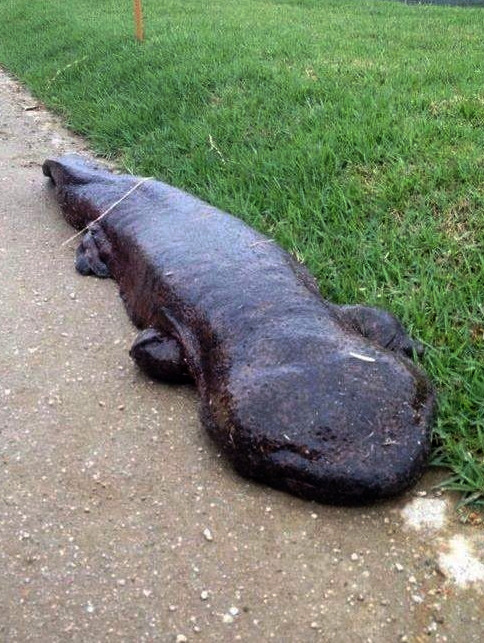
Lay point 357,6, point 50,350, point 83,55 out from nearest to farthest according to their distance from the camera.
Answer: point 50,350 < point 83,55 < point 357,6

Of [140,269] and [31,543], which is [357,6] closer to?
[140,269]

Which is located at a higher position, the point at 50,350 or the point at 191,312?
the point at 191,312

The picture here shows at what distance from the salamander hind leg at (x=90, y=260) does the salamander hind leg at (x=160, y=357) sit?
116 centimetres

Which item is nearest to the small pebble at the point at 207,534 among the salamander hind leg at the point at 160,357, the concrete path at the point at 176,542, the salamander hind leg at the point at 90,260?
the concrete path at the point at 176,542

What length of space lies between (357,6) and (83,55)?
5019 mm

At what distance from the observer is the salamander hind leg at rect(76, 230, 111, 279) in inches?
186

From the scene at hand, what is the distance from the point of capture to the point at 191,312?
11.6ft

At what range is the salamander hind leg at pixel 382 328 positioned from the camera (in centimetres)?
349

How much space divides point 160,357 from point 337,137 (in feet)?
8.61

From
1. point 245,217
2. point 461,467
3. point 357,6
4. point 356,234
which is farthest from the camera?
point 357,6

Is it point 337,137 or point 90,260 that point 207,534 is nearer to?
point 90,260

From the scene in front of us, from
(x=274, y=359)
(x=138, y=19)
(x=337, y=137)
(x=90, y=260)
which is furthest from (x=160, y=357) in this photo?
(x=138, y=19)

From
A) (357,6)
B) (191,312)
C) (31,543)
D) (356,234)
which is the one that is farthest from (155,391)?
(357,6)

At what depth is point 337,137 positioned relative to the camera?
5.48m
